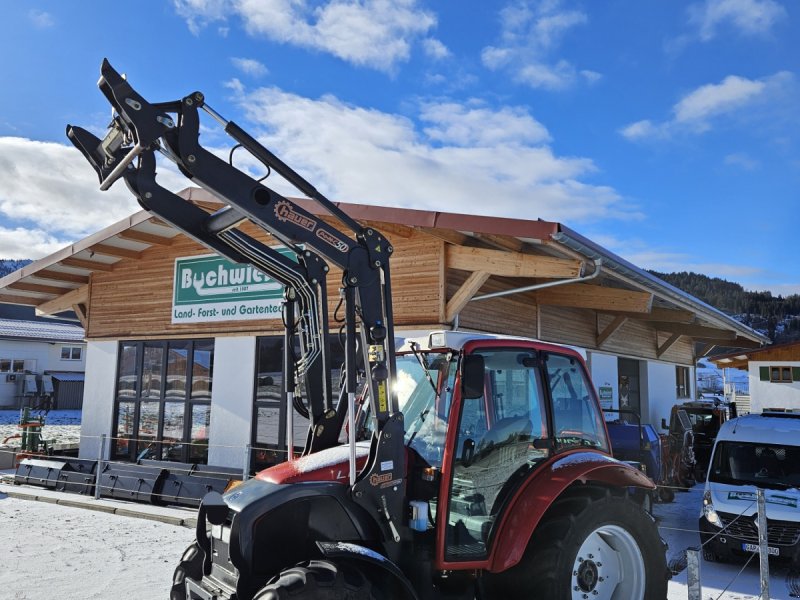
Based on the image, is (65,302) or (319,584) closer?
(319,584)

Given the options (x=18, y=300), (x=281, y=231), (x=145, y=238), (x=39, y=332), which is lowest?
(x=281, y=231)

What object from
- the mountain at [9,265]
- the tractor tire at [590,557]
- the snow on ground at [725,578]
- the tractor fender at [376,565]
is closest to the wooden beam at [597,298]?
the snow on ground at [725,578]

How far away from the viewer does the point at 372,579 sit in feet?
11.1

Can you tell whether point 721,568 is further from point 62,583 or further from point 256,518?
point 62,583

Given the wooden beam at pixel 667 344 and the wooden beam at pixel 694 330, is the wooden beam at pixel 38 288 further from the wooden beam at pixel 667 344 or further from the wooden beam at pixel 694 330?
the wooden beam at pixel 667 344

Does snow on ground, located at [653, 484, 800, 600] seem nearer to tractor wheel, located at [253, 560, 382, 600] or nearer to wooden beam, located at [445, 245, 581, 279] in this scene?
wooden beam, located at [445, 245, 581, 279]

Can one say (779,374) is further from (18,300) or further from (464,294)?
(18,300)

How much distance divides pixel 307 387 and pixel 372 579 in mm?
1313

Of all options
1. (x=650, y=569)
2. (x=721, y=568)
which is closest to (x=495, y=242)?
(x=721, y=568)

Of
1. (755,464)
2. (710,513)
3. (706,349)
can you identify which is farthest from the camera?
(706,349)

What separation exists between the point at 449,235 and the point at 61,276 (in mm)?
9270

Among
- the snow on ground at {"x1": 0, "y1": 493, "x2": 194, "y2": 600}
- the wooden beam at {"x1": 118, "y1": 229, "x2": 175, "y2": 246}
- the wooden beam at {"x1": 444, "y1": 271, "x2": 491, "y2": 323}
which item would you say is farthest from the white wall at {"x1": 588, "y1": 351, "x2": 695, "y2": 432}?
the snow on ground at {"x1": 0, "y1": 493, "x2": 194, "y2": 600}

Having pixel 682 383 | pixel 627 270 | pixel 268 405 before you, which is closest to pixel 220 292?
pixel 268 405

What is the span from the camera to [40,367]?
35188mm
